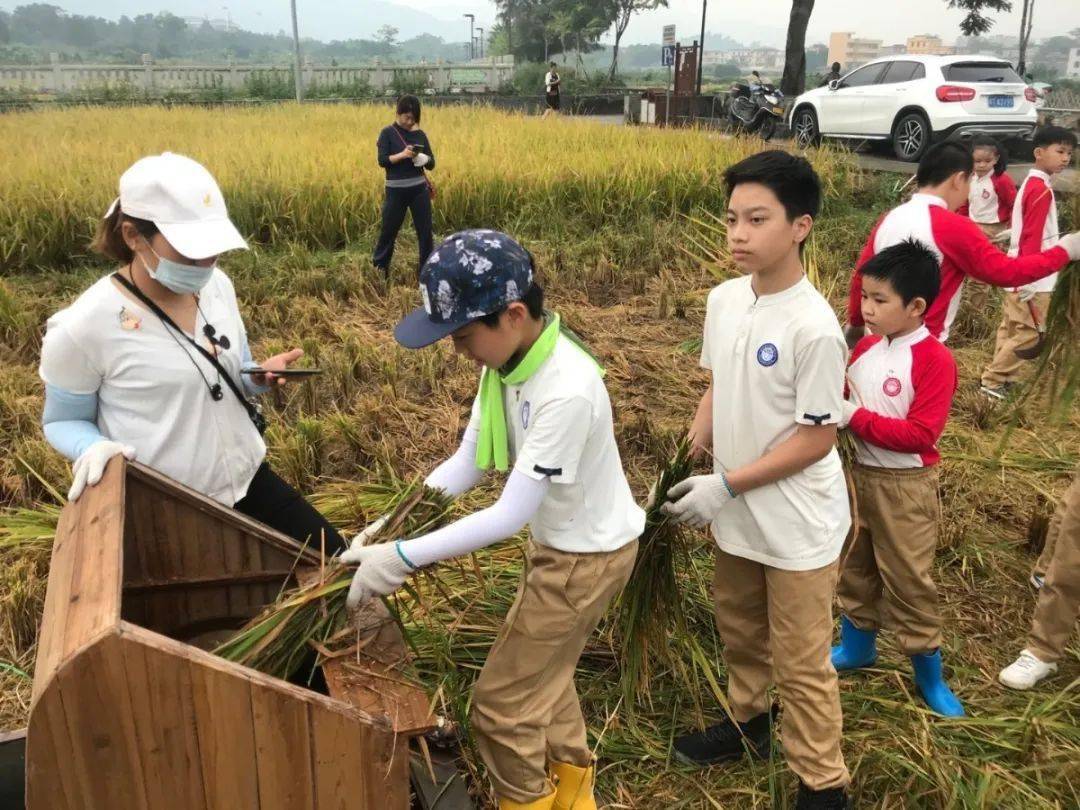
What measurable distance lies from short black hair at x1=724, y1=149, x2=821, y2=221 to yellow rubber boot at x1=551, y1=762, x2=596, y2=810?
4.03 feet

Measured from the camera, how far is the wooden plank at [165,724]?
112 centimetres

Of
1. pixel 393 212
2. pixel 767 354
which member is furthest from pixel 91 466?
pixel 393 212

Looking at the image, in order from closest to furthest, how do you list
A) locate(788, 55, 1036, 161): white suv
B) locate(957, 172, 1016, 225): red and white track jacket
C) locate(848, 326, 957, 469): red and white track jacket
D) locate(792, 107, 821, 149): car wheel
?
locate(848, 326, 957, 469): red and white track jacket → locate(957, 172, 1016, 225): red and white track jacket → locate(788, 55, 1036, 161): white suv → locate(792, 107, 821, 149): car wheel

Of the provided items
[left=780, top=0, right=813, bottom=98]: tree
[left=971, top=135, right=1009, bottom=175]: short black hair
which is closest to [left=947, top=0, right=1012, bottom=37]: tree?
[left=780, top=0, right=813, bottom=98]: tree

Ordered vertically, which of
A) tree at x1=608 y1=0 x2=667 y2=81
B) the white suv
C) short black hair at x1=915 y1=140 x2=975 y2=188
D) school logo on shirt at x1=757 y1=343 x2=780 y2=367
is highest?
tree at x1=608 y1=0 x2=667 y2=81

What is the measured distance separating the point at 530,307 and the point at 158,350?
0.85m

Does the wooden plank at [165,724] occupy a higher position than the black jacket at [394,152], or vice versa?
the black jacket at [394,152]

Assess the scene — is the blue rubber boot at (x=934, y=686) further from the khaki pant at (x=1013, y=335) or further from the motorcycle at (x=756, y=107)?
the motorcycle at (x=756, y=107)

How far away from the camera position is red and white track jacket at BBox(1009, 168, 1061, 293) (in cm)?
378

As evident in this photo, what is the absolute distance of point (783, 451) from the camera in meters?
1.75

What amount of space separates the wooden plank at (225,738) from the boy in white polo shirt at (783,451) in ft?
3.28

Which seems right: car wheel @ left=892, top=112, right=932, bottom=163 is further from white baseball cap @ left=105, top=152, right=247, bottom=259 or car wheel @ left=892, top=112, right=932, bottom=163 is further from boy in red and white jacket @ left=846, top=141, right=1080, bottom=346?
white baseball cap @ left=105, top=152, right=247, bottom=259

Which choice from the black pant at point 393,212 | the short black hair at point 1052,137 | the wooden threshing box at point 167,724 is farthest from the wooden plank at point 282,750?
the black pant at point 393,212

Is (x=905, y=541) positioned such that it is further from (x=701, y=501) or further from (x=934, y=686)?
(x=701, y=501)
